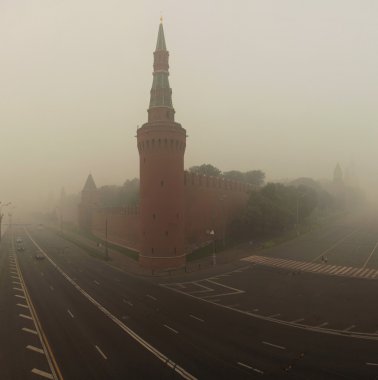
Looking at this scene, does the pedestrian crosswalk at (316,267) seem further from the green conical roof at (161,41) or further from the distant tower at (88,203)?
the distant tower at (88,203)

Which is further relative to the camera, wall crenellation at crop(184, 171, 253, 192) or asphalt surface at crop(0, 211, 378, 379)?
wall crenellation at crop(184, 171, 253, 192)

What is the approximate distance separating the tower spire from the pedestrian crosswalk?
24.1 metres

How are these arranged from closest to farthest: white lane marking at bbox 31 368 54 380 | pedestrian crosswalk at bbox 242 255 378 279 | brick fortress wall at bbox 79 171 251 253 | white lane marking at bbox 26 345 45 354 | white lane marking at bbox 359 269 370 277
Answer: white lane marking at bbox 31 368 54 380, white lane marking at bbox 26 345 45 354, white lane marking at bbox 359 269 370 277, pedestrian crosswalk at bbox 242 255 378 279, brick fortress wall at bbox 79 171 251 253

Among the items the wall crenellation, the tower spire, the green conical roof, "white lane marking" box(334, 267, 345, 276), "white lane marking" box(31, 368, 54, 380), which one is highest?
the green conical roof

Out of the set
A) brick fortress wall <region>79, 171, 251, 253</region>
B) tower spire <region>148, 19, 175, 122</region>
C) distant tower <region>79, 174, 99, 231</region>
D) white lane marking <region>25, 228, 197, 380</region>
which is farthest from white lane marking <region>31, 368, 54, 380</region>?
distant tower <region>79, 174, 99, 231</region>

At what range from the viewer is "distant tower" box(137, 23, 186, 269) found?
4897cm

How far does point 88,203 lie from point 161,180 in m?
68.2

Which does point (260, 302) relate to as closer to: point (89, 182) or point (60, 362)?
point (60, 362)

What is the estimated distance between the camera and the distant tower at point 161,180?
161 feet

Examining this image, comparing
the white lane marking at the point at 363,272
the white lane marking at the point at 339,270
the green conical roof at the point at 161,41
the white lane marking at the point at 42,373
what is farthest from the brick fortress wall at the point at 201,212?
the white lane marking at the point at 42,373

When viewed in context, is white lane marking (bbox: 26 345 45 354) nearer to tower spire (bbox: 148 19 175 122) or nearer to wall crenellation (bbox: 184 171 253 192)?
tower spire (bbox: 148 19 175 122)

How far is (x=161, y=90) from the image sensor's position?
167 feet

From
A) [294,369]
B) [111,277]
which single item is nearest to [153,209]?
[111,277]

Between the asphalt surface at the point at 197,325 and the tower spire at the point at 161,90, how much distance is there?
871 inches
